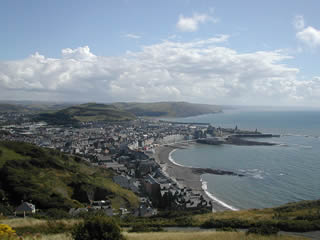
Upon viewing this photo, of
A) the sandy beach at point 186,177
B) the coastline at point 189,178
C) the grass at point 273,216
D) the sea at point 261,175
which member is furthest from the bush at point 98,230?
the sea at point 261,175

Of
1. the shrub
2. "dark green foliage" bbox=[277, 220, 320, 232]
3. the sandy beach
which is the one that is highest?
the shrub

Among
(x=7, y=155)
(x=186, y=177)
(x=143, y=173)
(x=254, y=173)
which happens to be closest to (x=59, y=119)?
(x=143, y=173)

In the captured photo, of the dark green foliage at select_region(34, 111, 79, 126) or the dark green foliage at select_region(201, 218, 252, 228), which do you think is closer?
the dark green foliage at select_region(201, 218, 252, 228)

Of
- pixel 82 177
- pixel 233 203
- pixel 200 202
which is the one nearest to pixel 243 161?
pixel 233 203

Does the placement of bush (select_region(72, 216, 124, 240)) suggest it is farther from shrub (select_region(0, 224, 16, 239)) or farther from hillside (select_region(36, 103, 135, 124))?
hillside (select_region(36, 103, 135, 124))

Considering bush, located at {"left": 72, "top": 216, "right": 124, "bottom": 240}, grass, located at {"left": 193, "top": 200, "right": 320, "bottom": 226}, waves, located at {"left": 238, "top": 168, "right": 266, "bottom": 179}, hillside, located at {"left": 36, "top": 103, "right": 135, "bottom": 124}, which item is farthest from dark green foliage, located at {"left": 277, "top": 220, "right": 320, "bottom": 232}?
hillside, located at {"left": 36, "top": 103, "right": 135, "bottom": 124}

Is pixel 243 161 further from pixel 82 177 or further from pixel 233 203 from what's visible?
pixel 82 177
